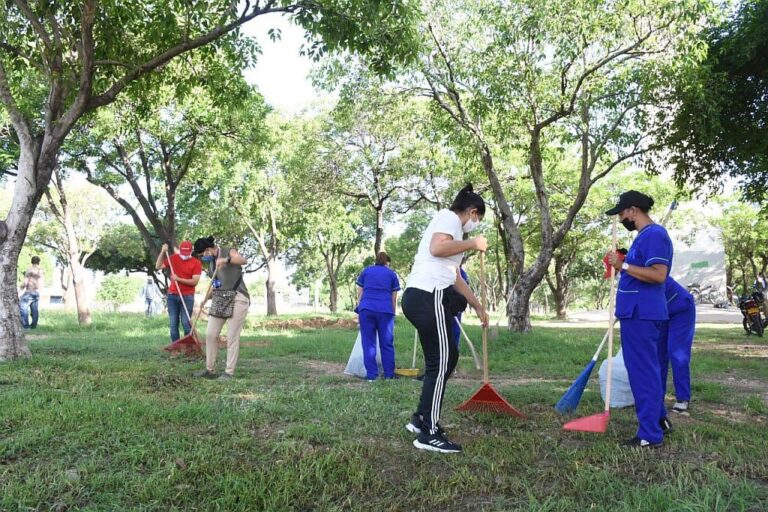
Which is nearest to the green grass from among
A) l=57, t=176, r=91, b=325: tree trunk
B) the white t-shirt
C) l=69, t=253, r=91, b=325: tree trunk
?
the white t-shirt

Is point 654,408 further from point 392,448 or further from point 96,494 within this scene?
point 96,494

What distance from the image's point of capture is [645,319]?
403cm

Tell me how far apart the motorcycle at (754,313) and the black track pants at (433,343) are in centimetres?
1315

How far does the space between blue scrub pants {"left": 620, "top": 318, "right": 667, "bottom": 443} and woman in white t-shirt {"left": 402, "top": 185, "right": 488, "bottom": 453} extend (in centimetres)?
124

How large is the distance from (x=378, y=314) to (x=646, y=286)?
398 cm

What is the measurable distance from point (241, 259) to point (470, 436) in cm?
377

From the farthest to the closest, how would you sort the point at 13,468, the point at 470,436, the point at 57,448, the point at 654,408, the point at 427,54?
the point at 427,54 < the point at 470,436 < the point at 654,408 < the point at 57,448 < the point at 13,468

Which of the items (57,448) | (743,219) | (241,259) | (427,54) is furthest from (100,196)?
(743,219)

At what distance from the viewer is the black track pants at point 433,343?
3.94 metres

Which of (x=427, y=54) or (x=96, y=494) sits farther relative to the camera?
(x=427, y=54)

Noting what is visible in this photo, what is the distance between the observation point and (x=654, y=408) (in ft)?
12.9

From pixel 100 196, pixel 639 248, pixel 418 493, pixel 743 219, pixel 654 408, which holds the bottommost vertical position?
pixel 418 493

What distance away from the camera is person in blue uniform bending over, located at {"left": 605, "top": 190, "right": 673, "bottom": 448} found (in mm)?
3953

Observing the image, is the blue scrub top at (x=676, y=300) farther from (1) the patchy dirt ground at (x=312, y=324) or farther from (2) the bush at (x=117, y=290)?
(2) the bush at (x=117, y=290)
